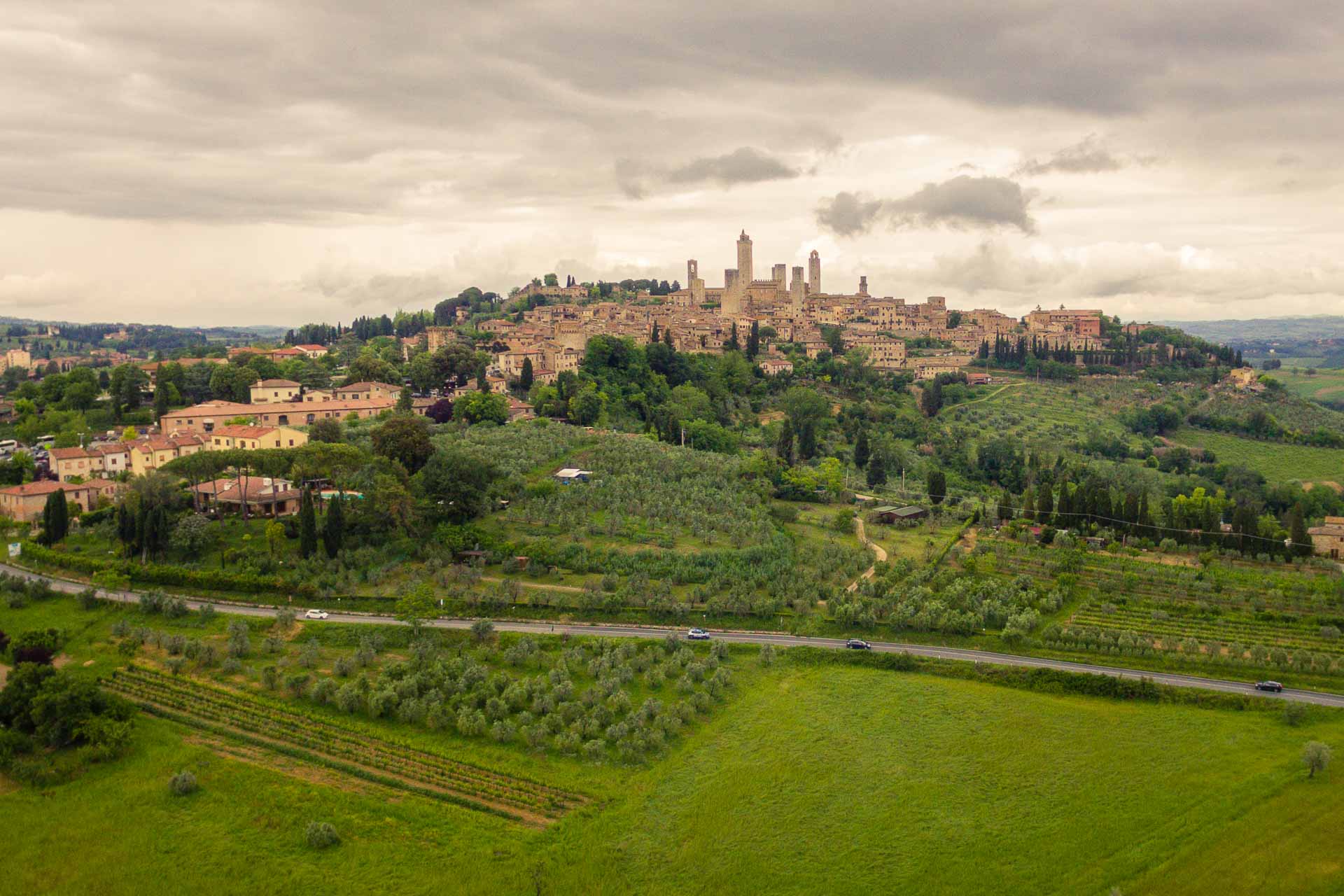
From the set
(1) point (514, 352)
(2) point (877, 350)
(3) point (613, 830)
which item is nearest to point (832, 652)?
(3) point (613, 830)

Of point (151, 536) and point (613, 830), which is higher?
point (151, 536)

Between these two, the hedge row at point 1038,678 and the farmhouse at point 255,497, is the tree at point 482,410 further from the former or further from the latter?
the hedge row at point 1038,678

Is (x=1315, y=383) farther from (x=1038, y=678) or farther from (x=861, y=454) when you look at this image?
(x=1038, y=678)

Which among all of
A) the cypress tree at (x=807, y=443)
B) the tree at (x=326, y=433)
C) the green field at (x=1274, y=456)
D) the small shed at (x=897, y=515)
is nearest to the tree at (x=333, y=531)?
the tree at (x=326, y=433)

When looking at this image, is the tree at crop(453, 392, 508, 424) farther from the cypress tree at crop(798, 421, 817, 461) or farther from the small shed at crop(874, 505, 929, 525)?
the small shed at crop(874, 505, 929, 525)

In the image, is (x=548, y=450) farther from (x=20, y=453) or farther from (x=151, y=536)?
(x=20, y=453)
